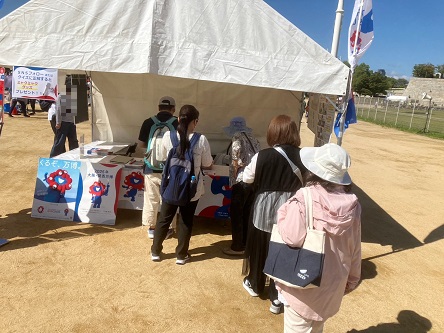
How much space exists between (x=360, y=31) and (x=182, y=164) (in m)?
2.76

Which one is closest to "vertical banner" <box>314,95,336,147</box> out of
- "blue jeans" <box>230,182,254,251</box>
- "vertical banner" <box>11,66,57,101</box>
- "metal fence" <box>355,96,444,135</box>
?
"blue jeans" <box>230,182,254,251</box>

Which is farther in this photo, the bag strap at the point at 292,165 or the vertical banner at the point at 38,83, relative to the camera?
the vertical banner at the point at 38,83

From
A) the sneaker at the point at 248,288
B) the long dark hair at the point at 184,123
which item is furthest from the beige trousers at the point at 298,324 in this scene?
the long dark hair at the point at 184,123

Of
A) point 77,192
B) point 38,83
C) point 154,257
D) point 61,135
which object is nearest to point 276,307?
point 154,257

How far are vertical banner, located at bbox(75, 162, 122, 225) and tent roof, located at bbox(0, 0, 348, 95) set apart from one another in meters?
1.60

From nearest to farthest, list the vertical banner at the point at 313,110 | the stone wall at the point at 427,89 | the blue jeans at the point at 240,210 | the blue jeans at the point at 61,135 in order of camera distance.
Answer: the blue jeans at the point at 240,210
the vertical banner at the point at 313,110
the blue jeans at the point at 61,135
the stone wall at the point at 427,89

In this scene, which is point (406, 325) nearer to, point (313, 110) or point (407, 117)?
point (313, 110)

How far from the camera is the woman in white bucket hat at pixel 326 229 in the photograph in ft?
6.68

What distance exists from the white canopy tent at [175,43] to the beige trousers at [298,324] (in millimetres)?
2530

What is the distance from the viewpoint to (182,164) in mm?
3658

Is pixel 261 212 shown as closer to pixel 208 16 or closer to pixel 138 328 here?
pixel 138 328

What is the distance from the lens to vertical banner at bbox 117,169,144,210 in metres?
5.14

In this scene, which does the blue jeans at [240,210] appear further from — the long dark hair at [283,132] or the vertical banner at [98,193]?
the vertical banner at [98,193]

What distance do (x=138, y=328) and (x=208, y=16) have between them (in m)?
3.24
